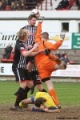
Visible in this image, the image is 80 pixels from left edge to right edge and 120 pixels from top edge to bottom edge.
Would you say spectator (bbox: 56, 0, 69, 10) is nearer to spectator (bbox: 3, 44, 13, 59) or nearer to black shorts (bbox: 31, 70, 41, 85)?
spectator (bbox: 3, 44, 13, 59)

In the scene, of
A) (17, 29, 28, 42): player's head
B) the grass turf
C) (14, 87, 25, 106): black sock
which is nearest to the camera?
(17, 29, 28, 42): player's head

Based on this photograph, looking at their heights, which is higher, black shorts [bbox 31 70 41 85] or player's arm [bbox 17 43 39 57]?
player's arm [bbox 17 43 39 57]

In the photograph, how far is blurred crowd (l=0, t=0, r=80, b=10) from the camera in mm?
39188

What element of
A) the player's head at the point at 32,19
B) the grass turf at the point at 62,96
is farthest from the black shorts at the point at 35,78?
the grass turf at the point at 62,96

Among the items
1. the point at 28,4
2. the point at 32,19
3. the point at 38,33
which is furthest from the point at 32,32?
the point at 28,4

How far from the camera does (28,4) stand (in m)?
40.8

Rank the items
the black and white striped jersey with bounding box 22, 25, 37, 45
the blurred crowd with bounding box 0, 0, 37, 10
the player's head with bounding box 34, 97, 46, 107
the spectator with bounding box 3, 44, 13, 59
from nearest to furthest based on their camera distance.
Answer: the player's head with bounding box 34, 97, 46, 107 → the black and white striped jersey with bounding box 22, 25, 37, 45 → the spectator with bounding box 3, 44, 13, 59 → the blurred crowd with bounding box 0, 0, 37, 10

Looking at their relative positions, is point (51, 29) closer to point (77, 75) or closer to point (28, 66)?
point (77, 75)

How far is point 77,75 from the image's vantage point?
29891mm

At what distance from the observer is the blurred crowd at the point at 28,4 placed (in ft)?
129

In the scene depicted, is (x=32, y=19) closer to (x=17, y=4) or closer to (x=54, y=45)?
(x=54, y=45)

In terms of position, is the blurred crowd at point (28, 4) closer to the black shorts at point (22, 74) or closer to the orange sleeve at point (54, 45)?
the black shorts at point (22, 74)

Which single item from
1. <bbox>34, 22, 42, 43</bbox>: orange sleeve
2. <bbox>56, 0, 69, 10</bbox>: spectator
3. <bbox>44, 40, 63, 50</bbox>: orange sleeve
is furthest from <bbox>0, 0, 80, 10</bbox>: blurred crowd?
<bbox>44, 40, 63, 50</bbox>: orange sleeve

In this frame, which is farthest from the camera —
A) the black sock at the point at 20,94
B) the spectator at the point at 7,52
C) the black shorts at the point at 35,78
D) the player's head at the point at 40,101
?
the spectator at the point at 7,52
